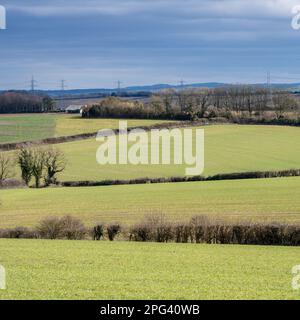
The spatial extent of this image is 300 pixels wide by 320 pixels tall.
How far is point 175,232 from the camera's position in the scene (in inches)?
1303

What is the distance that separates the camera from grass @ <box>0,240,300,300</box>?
16.3m

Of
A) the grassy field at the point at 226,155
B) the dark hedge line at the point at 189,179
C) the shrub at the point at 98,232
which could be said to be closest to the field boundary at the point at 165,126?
the grassy field at the point at 226,155

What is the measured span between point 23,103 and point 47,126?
37.5m

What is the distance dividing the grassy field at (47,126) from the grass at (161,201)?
33846 millimetres

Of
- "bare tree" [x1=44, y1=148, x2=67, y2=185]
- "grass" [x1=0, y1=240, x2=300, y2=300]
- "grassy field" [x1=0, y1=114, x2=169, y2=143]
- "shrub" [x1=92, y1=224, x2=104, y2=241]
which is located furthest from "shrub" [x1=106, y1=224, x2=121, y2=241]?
"grassy field" [x1=0, y1=114, x2=169, y2=143]

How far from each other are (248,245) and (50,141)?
58526 mm

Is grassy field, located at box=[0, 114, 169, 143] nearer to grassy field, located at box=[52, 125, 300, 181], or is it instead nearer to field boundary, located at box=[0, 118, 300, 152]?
field boundary, located at box=[0, 118, 300, 152]

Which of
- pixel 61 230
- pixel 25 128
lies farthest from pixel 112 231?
pixel 25 128

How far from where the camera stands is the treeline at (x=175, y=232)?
31.9 meters

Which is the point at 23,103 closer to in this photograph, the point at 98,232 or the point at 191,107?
the point at 191,107

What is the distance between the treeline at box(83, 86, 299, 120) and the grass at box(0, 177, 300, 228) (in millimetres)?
57375

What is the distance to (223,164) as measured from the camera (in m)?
68.4
